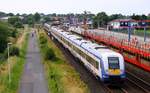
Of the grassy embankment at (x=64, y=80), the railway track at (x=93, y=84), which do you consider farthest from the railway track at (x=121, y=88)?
the grassy embankment at (x=64, y=80)

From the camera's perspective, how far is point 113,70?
1107 inches

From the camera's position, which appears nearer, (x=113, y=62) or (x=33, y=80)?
(x=113, y=62)

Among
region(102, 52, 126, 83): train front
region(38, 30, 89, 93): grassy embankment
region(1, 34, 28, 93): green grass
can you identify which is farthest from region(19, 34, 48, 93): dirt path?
region(102, 52, 126, 83): train front

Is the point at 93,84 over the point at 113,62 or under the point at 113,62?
under

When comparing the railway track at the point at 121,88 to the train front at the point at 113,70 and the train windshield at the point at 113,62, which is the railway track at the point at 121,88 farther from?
the train windshield at the point at 113,62

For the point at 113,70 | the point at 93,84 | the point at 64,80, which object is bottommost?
the point at 93,84

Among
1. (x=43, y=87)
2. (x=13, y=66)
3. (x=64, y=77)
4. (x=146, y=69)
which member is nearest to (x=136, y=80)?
(x=146, y=69)

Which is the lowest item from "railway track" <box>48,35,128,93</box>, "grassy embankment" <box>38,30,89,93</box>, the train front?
"railway track" <box>48,35,128,93</box>

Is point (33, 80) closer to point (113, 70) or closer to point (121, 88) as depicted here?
point (113, 70)

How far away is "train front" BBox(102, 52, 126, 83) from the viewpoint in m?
28.0

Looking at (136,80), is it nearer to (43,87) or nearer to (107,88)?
(107,88)

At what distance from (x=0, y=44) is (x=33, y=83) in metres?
42.3

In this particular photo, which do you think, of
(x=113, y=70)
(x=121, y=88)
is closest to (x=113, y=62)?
(x=113, y=70)

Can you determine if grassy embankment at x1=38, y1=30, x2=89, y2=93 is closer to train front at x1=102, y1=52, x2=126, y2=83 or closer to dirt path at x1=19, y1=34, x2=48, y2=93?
dirt path at x1=19, y1=34, x2=48, y2=93
